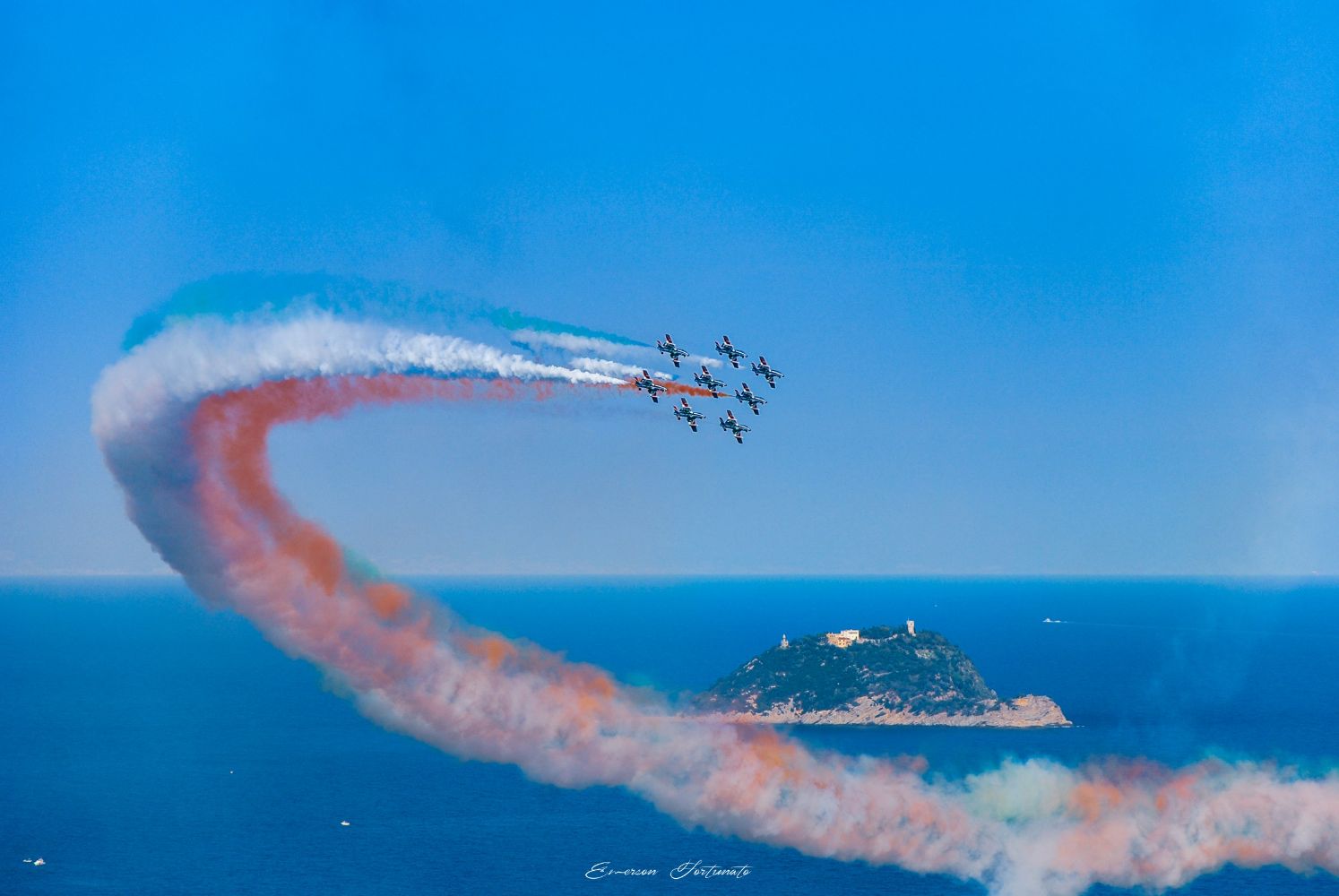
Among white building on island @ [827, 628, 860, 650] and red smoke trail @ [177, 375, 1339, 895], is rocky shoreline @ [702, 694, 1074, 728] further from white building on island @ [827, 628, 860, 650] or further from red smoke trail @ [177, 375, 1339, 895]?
red smoke trail @ [177, 375, 1339, 895]

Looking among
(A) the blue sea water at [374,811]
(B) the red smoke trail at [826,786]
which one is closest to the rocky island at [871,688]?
(A) the blue sea water at [374,811]

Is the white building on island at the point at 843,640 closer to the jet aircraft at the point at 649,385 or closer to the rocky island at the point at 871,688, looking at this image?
the rocky island at the point at 871,688

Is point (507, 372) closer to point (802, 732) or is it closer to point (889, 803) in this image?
point (889, 803)

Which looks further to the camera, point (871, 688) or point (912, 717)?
point (871, 688)

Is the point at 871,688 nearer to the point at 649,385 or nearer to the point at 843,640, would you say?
the point at 843,640

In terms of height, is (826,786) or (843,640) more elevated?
(843,640)

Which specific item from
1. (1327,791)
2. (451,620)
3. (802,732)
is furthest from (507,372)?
(802,732)

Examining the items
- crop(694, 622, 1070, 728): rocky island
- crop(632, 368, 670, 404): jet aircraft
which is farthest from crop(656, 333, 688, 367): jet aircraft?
crop(694, 622, 1070, 728): rocky island

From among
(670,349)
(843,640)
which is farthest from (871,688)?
(670,349)
